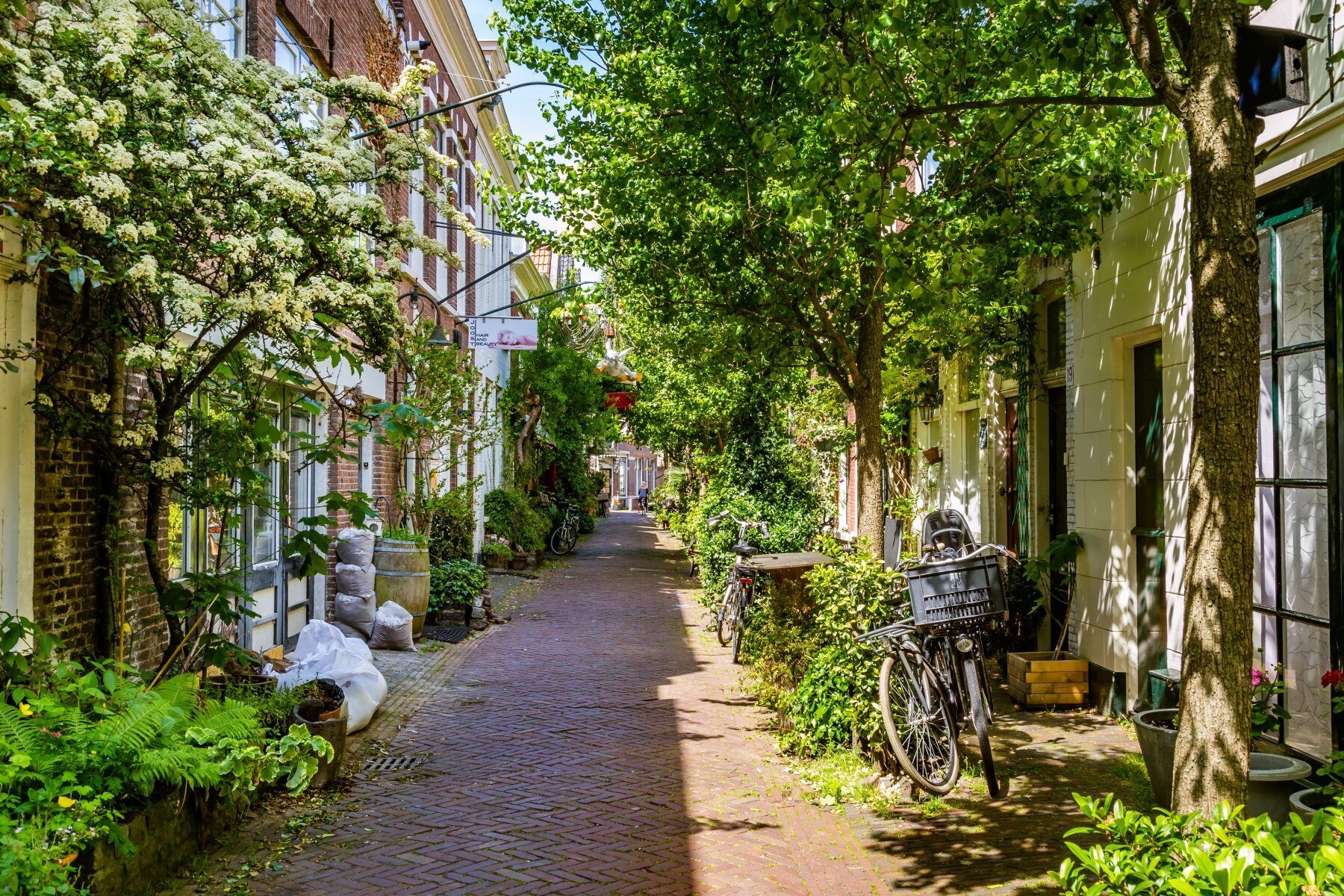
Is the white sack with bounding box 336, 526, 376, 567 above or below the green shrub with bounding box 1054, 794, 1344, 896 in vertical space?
above

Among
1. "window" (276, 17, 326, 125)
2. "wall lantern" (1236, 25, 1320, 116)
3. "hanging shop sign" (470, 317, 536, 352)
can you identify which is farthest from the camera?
"hanging shop sign" (470, 317, 536, 352)

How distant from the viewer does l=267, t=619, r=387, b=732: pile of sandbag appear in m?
7.31

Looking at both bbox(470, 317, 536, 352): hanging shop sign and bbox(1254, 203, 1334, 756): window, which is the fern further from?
bbox(470, 317, 536, 352): hanging shop sign

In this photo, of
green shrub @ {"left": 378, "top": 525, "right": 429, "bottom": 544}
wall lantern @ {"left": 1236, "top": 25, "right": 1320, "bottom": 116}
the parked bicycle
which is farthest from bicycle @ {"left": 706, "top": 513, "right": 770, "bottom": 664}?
wall lantern @ {"left": 1236, "top": 25, "right": 1320, "bottom": 116}

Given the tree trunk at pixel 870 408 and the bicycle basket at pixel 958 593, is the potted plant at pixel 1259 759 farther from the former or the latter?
the tree trunk at pixel 870 408

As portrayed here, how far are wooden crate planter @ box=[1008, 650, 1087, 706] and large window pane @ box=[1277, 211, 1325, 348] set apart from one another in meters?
3.17

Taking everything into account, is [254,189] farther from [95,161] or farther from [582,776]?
[582,776]

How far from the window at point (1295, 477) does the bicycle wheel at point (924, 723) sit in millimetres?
1788

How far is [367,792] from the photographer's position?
6.04 metres

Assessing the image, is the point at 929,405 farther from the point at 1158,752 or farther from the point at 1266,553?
the point at 1158,752

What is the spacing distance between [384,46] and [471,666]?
26.5 feet

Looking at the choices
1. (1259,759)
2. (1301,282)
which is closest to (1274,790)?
(1259,759)

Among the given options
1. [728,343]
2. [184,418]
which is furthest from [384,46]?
[184,418]

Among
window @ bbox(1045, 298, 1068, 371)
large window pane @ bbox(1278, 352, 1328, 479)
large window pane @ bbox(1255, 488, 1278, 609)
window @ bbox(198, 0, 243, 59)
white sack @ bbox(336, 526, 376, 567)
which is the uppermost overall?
window @ bbox(198, 0, 243, 59)
